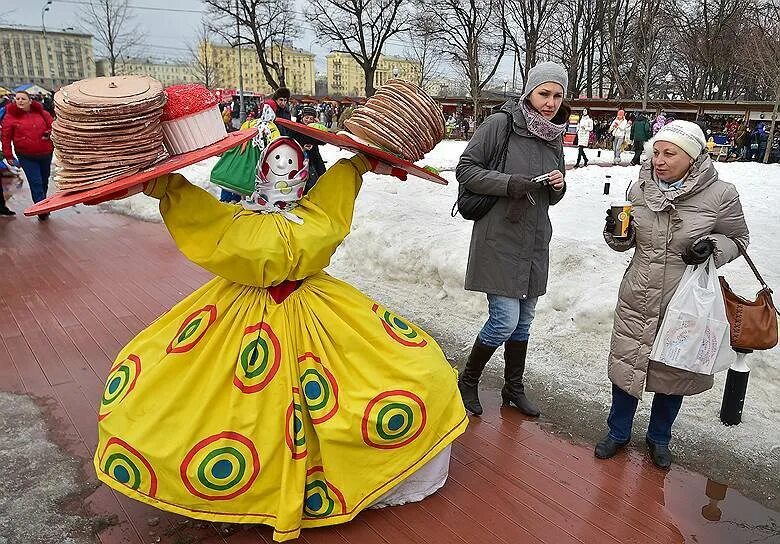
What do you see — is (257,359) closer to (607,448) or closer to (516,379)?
(516,379)

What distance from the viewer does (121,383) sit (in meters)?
2.72

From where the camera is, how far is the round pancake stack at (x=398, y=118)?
264 centimetres

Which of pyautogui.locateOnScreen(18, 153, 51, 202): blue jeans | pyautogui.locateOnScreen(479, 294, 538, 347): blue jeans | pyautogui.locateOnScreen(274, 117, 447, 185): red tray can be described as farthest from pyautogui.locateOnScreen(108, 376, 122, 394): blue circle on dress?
pyautogui.locateOnScreen(18, 153, 51, 202): blue jeans

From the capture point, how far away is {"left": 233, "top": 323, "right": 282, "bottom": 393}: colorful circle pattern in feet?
8.38

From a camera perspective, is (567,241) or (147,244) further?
(147,244)

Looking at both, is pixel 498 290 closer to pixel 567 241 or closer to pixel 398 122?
pixel 398 122

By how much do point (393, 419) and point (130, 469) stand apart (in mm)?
1072

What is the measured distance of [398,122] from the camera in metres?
2.64

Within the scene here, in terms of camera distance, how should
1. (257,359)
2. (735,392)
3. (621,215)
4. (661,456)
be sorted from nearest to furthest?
1. (257,359)
2. (621,215)
3. (661,456)
4. (735,392)

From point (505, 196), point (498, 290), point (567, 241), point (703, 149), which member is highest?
point (703, 149)

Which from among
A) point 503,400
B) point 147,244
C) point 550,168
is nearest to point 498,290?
point 550,168

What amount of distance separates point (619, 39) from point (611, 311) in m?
31.7

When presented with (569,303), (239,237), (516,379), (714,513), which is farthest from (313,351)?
(569,303)

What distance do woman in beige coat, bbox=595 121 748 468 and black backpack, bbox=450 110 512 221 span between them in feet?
2.11
